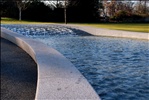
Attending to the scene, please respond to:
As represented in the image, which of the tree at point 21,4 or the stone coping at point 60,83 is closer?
the stone coping at point 60,83

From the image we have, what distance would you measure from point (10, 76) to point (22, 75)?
10.8 inches

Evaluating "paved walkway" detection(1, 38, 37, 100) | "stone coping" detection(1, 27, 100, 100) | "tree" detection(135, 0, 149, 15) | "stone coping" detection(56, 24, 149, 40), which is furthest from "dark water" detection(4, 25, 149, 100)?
"tree" detection(135, 0, 149, 15)

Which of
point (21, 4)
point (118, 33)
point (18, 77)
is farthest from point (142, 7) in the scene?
point (18, 77)

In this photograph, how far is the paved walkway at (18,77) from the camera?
16.8 feet

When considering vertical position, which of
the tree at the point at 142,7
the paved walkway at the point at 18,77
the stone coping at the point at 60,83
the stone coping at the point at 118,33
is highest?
the tree at the point at 142,7

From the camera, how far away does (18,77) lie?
6.41 m

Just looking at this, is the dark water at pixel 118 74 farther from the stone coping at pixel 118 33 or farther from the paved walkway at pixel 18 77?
the stone coping at pixel 118 33

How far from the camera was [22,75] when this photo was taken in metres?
6.60

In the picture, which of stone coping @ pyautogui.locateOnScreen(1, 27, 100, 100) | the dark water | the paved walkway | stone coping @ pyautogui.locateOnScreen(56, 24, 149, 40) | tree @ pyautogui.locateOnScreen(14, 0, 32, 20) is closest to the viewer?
stone coping @ pyautogui.locateOnScreen(1, 27, 100, 100)

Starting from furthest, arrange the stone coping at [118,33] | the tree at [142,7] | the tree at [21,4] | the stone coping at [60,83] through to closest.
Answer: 1. the tree at [142,7]
2. the tree at [21,4]
3. the stone coping at [118,33]
4. the stone coping at [60,83]

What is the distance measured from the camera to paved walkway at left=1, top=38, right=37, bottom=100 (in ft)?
16.8

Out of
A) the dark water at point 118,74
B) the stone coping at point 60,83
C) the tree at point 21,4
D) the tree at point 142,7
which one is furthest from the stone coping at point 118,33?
the tree at point 142,7

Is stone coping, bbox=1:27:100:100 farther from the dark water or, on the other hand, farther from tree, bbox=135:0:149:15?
tree, bbox=135:0:149:15

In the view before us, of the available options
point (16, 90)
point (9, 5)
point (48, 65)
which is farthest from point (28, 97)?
point (9, 5)
